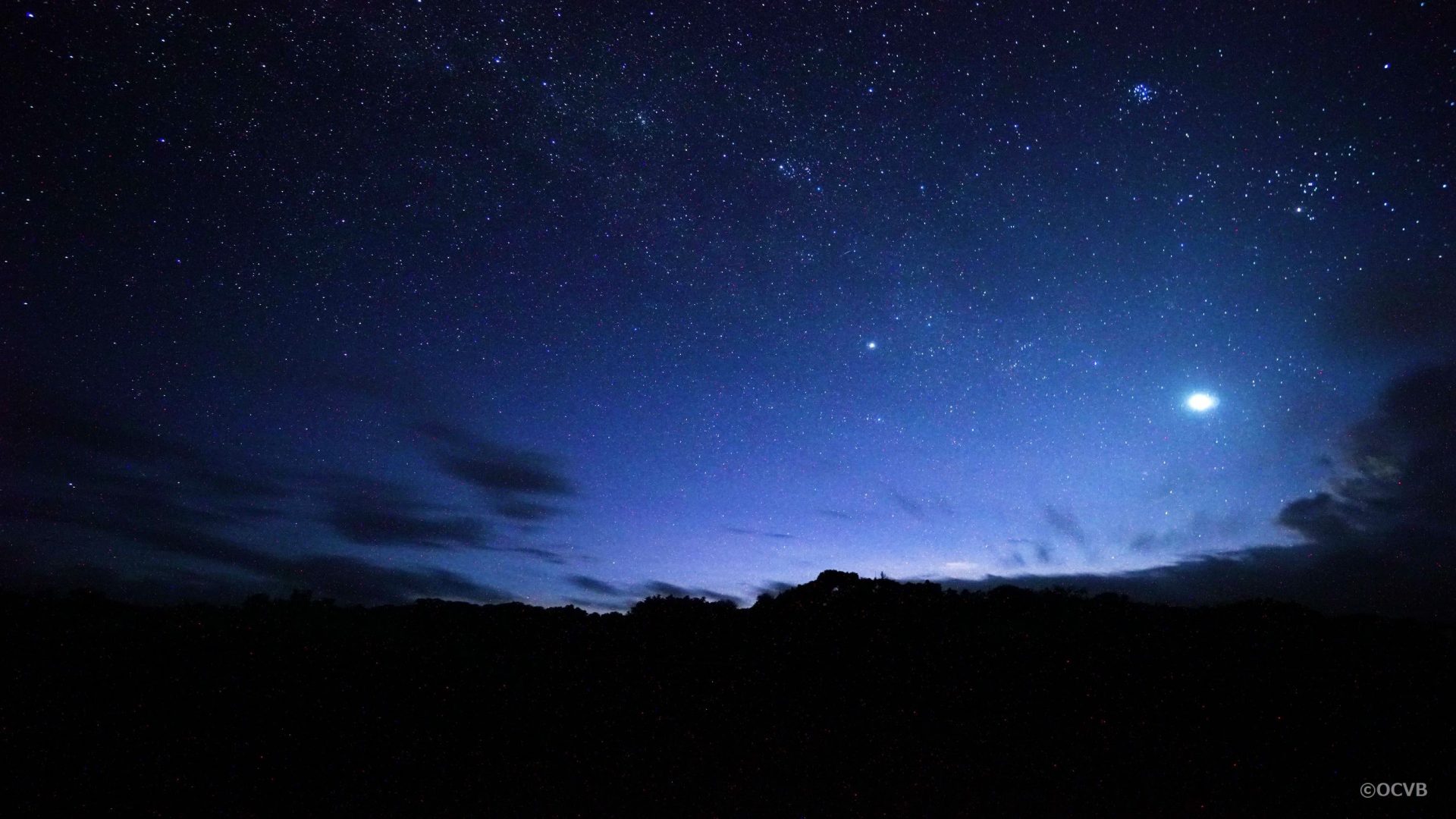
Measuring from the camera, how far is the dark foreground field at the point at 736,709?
26.7 feet

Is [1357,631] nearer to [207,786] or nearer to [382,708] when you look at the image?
[382,708]

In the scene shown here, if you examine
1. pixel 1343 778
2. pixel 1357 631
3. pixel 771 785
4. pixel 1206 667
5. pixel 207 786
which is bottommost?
pixel 207 786

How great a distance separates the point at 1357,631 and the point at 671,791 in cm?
1110

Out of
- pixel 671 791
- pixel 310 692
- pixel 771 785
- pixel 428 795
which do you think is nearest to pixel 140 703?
pixel 310 692

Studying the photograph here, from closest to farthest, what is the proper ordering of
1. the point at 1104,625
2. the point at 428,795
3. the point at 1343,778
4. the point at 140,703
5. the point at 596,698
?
the point at 1343,778 → the point at 428,795 → the point at 140,703 → the point at 596,698 → the point at 1104,625

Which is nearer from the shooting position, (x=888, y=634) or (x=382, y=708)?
(x=382, y=708)

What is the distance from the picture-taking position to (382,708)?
34.9 feet

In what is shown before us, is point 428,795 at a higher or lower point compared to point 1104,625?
lower

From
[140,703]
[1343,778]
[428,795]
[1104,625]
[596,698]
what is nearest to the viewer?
[1343,778]

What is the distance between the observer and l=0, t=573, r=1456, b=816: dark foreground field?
8125 mm

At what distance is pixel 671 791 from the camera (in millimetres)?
8469

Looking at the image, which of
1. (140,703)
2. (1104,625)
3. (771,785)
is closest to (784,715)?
(771,785)

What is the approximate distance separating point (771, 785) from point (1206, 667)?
22.7ft

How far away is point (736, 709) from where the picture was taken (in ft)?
35.0
